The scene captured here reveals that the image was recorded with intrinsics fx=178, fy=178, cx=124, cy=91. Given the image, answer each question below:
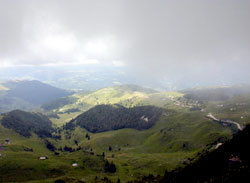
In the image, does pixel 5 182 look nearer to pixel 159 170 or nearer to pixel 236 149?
pixel 159 170

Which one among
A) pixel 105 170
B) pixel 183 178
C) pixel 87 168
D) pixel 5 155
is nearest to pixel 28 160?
pixel 5 155

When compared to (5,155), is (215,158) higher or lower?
higher

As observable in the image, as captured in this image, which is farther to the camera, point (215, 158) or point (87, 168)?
point (87, 168)

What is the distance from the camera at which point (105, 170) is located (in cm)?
18550

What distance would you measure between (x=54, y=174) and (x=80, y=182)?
1775 inches

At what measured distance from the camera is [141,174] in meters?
166

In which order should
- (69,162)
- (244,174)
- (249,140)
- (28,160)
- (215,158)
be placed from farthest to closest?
(69,162) < (28,160) < (215,158) < (249,140) < (244,174)

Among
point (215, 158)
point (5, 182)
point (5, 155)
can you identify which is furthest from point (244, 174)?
point (5, 155)

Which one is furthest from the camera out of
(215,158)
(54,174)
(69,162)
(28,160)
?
(69,162)

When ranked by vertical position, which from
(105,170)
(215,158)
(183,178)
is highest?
(215,158)

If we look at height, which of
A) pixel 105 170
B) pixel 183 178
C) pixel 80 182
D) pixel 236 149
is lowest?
pixel 105 170

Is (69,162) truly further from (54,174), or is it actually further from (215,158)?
(215,158)

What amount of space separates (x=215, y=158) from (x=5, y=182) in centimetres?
14835

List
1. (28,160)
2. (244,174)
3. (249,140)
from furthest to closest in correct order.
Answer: (28,160)
(249,140)
(244,174)
